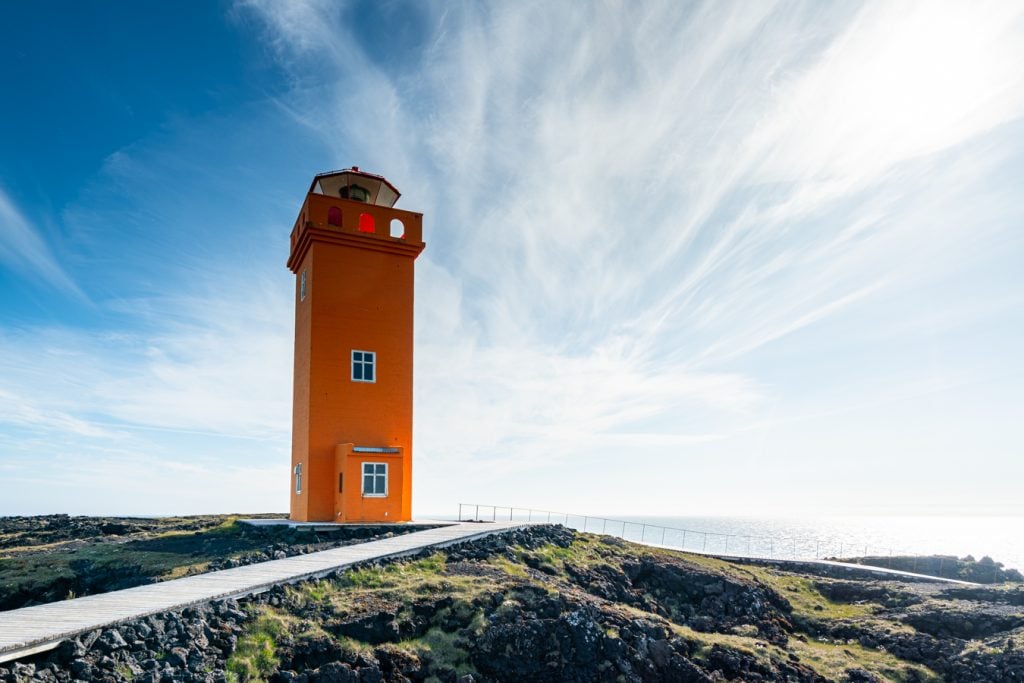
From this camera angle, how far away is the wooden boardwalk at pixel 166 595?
34.2 feet

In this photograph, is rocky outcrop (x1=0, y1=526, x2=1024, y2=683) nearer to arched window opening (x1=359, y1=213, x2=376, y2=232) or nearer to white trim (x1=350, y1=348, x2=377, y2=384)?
white trim (x1=350, y1=348, x2=377, y2=384)

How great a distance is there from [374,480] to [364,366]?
3824mm

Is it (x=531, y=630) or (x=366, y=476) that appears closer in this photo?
(x=531, y=630)

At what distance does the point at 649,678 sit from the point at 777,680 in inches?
120

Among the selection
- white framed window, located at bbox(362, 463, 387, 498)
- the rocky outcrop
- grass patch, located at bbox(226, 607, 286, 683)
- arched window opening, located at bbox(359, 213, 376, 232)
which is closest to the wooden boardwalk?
the rocky outcrop

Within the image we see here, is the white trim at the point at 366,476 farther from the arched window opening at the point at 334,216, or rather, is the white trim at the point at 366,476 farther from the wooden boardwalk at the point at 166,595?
the arched window opening at the point at 334,216

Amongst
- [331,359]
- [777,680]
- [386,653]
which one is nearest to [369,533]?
[331,359]

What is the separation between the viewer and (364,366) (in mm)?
25625

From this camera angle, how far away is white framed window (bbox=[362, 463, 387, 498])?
2423 cm

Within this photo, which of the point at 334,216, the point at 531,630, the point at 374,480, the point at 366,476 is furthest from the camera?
the point at 334,216

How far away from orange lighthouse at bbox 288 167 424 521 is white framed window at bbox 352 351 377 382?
0.11ft

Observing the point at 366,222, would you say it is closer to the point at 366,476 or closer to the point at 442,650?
the point at 366,476

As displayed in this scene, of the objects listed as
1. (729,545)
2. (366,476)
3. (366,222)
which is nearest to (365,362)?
(366,476)

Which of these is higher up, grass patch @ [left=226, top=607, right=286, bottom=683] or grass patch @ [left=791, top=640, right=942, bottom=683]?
→ grass patch @ [left=226, top=607, right=286, bottom=683]
